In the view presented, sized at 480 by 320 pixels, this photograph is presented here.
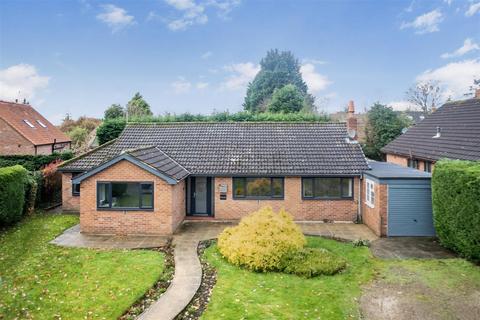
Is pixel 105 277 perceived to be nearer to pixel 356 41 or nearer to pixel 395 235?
pixel 395 235

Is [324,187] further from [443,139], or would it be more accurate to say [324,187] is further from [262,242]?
[443,139]

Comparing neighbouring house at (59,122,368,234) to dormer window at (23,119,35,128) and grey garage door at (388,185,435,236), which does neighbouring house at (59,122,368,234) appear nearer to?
grey garage door at (388,185,435,236)

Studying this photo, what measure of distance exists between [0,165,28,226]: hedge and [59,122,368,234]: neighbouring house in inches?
92.8

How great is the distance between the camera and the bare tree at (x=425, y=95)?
53.7 metres

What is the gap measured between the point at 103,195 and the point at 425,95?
5222cm

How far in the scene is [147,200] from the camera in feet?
54.4

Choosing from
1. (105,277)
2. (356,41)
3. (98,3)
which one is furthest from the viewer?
(356,41)

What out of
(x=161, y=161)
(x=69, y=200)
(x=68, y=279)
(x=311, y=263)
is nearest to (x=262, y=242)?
(x=311, y=263)

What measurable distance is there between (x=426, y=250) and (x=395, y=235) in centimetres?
197

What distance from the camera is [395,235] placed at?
15.8 m

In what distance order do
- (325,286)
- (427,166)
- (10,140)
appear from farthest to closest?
1. (10,140)
2. (427,166)
3. (325,286)

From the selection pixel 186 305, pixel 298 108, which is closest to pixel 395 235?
pixel 186 305

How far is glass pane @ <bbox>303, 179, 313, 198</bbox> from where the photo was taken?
1917 cm

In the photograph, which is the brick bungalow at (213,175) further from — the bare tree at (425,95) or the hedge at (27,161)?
the bare tree at (425,95)
